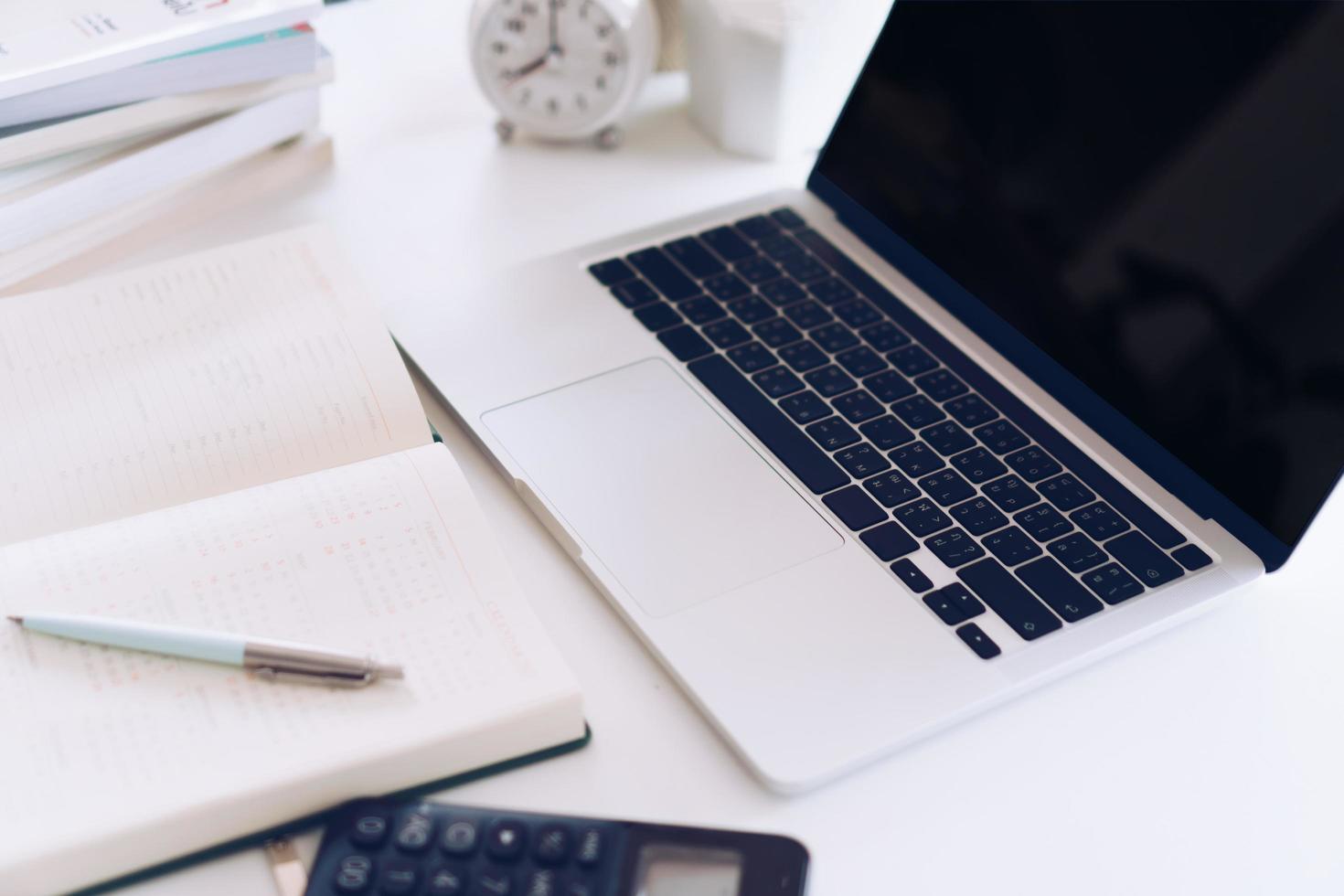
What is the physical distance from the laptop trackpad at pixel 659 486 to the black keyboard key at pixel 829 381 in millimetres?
68

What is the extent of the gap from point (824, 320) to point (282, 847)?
1.50 ft

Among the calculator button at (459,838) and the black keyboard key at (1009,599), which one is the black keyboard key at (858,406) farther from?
the calculator button at (459,838)

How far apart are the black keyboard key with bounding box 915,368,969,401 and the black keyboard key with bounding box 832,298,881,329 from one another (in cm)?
6

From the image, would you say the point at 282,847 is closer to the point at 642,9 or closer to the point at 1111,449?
the point at 1111,449

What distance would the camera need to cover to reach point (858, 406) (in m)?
0.70

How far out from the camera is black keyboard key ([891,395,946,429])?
692 millimetres

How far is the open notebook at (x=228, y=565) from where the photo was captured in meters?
0.47

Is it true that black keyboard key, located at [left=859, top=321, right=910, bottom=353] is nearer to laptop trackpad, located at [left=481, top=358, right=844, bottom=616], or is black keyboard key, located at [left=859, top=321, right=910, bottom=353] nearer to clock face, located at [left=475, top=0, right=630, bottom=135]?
laptop trackpad, located at [left=481, top=358, right=844, bottom=616]

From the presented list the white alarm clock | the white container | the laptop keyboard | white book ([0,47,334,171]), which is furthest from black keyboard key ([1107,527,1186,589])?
Result: white book ([0,47,334,171])

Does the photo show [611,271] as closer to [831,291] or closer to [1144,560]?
[831,291]

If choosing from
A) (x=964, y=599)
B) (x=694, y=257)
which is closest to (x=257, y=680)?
(x=964, y=599)

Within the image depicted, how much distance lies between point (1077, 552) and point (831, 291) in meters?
0.26

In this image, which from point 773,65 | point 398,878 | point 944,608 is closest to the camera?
point 398,878

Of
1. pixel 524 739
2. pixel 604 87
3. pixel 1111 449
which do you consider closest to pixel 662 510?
pixel 524 739
